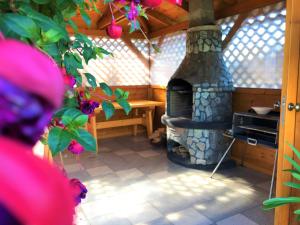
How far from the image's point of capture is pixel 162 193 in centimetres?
236

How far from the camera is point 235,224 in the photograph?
1.86m

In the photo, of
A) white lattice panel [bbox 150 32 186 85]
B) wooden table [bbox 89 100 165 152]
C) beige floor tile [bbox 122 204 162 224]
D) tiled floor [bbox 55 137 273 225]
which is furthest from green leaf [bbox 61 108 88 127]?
white lattice panel [bbox 150 32 186 85]

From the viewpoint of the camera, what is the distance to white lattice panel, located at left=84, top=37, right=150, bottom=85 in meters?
4.36

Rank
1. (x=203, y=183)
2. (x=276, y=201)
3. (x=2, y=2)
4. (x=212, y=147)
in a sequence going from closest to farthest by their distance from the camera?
(x=2, y=2), (x=276, y=201), (x=203, y=183), (x=212, y=147)

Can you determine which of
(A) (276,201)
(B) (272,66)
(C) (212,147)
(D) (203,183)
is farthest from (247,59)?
(A) (276,201)

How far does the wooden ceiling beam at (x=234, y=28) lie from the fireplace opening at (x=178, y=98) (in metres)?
0.66

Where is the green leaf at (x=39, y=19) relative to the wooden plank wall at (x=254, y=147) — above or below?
above

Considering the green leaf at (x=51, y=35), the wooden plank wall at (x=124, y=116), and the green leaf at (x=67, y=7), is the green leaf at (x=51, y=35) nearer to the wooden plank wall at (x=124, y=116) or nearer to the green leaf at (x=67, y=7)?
the green leaf at (x=67, y=7)

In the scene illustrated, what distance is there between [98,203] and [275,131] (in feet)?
4.96

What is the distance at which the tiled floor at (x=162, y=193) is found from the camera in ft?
6.36

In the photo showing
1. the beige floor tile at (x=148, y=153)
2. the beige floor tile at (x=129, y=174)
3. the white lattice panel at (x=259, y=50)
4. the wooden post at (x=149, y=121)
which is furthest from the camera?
the wooden post at (x=149, y=121)

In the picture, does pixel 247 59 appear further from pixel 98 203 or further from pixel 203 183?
pixel 98 203

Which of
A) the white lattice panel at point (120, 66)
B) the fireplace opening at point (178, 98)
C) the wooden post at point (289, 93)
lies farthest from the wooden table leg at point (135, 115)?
the wooden post at point (289, 93)

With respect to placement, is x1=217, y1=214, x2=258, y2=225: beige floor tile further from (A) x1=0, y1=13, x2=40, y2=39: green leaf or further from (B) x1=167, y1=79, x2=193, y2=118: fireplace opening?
(A) x1=0, y1=13, x2=40, y2=39: green leaf
